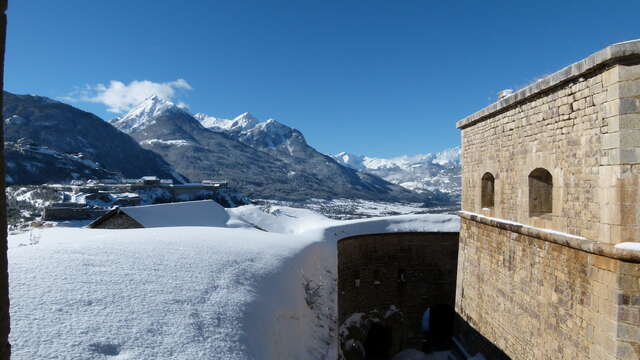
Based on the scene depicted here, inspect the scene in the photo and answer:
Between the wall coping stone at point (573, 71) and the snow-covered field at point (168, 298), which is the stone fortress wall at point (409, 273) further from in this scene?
the wall coping stone at point (573, 71)

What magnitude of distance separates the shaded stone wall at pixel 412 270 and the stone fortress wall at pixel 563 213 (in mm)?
4972

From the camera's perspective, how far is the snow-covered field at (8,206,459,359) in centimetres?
477

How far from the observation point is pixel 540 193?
25.9ft

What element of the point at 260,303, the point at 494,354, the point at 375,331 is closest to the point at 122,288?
the point at 260,303

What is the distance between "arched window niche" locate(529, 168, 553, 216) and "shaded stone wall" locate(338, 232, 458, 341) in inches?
310

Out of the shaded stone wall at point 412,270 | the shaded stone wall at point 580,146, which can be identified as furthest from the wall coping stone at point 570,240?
the shaded stone wall at point 412,270

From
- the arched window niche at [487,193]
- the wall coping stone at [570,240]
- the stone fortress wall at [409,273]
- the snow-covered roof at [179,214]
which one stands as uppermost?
the arched window niche at [487,193]

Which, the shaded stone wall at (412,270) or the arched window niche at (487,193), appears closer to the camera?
the arched window niche at (487,193)

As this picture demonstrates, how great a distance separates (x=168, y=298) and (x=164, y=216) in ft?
37.1

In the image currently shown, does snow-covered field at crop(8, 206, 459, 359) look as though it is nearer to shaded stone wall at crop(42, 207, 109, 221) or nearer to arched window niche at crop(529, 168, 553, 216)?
arched window niche at crop(529, 168, 553, 216)

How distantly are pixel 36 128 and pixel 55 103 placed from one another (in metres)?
24.8

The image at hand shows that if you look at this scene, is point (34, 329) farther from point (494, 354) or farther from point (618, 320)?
point (494, 354)

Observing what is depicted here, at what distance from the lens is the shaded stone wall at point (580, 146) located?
5.35 meters

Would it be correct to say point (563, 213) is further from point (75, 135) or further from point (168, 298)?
point (75, 135)
